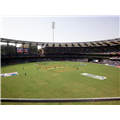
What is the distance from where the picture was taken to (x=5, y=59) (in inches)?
2087

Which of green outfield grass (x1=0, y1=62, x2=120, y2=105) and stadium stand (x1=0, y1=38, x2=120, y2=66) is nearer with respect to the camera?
green outfield grass (x1=0, y1=62, x2=120, y2=105)

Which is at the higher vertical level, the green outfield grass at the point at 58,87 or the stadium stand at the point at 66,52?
the stadium stand at the point at 66,52

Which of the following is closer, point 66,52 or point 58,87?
point 58,87

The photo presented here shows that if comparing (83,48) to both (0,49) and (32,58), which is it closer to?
(32,58)

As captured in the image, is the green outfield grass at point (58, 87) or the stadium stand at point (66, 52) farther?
the stadium stand at point (66, 52)

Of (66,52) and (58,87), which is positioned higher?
(66,52)

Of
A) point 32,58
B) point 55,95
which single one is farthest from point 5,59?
point 55,95

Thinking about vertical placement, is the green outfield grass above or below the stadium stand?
below

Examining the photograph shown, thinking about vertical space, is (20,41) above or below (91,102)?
above
